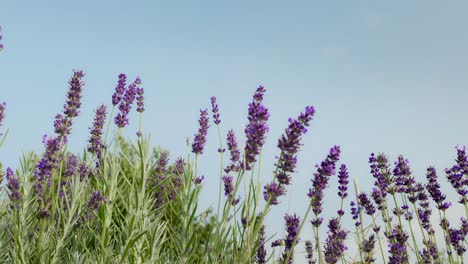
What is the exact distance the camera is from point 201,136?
4.03 m

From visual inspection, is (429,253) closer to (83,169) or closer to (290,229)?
(290,229)

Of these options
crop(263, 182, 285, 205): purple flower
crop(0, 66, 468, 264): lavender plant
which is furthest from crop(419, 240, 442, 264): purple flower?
crop(263, 182, 285, 205): purple flower

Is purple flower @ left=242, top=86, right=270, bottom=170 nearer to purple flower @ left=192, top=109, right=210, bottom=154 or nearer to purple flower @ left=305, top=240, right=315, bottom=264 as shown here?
purple flower @ left=192, top=109, right=210, bottom=154

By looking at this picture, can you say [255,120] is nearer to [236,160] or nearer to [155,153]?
[236,160]

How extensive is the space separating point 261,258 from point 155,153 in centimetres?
548

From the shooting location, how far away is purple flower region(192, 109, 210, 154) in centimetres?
392

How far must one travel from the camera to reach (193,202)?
9.23ft

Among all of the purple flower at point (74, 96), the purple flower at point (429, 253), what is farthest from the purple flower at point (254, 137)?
the purple flower at point (429, 253)

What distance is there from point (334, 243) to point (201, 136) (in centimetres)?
139

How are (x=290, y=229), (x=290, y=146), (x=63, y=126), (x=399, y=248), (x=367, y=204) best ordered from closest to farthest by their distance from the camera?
(x=290, y=146) → (x=290, y=229) → (x=63, y=126) → (x=399, y=248) → (x=367, y=204)

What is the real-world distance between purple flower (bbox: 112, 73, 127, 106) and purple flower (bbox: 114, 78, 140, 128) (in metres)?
0.04

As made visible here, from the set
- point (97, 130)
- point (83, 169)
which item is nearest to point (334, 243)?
point (83, 169)

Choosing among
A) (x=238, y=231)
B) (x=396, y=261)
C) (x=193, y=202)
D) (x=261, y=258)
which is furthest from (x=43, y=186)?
(x=396, y=261)

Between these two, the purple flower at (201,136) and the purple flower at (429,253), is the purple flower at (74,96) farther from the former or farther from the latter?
the purple flower at (429,253)
